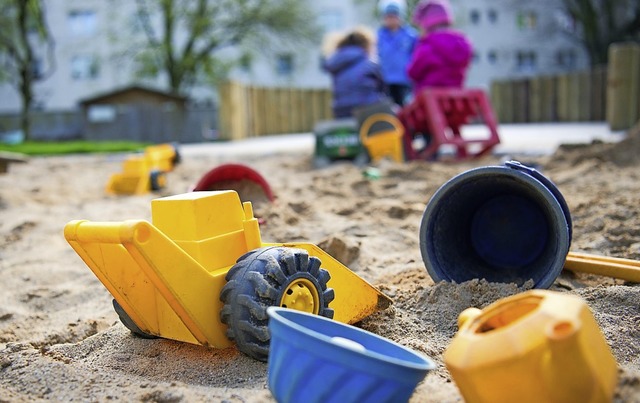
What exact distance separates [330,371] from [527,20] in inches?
1308

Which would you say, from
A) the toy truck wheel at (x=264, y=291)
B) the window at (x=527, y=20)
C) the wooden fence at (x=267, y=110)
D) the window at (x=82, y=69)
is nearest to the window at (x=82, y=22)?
the window at (x=82, y=69)

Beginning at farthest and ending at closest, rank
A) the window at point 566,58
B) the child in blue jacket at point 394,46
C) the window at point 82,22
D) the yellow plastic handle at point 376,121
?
the window at point 566,58
the window at point 82,22
the child in blue jacket at point 394,46
the yellow plastic handle at point 376,121

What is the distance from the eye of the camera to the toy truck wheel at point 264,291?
5.60ft

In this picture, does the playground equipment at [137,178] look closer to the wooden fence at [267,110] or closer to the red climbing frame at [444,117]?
the red climbing frame at [444,117]

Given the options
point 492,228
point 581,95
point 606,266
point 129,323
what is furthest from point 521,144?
point 581,95

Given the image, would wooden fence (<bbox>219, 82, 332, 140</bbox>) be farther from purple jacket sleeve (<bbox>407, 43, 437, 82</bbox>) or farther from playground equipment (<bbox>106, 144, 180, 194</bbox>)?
playground equipment (<bbox>106, 144, 180, 194</bbox>)

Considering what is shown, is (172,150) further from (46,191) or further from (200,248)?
(200,248)

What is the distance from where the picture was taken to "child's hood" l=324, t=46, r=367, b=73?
7551 mm

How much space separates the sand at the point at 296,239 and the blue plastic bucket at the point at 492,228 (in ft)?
0.38

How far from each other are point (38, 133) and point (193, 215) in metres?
22.9

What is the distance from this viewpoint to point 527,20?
32031mm

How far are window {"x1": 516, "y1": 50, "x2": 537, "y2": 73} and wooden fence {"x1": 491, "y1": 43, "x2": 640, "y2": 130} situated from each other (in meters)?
14.6

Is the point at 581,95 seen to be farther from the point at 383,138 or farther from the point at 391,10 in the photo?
the point at 383,138

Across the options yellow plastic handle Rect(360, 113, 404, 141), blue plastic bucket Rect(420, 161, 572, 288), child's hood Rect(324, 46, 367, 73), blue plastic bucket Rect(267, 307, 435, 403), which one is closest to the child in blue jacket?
child's hood Rect(324, 46, 367, 73)
